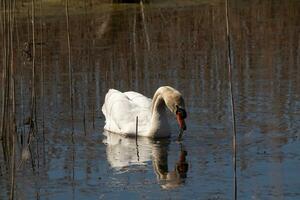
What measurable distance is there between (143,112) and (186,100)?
38.8 inches

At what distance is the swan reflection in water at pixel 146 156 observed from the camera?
9453 millimetres

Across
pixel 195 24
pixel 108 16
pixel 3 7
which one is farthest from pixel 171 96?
pixel 108 16

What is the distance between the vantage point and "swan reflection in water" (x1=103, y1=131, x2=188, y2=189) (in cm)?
945

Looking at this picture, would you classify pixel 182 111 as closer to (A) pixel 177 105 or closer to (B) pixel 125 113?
(A) pixel 177 105

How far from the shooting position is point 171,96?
1122 cm

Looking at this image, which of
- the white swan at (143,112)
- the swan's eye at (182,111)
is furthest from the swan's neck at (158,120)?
the swan's eye at (182,111)

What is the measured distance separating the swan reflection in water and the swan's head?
32 cm

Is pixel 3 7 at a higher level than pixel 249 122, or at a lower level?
higher

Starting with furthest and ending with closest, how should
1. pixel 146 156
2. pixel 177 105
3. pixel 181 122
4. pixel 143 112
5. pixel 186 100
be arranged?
pixel 186 100
pixel 143 112
pixel 177 105
pixel 181 122
pixel 146 156

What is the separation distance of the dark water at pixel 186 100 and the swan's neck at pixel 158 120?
15 centimetres

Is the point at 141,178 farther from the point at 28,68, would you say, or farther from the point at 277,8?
the point at 277,8

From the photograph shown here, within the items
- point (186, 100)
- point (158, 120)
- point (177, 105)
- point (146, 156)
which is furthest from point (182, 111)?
point (186, 100)

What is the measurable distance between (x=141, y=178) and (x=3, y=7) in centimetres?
222

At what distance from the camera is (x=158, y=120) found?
1137 centimetres
